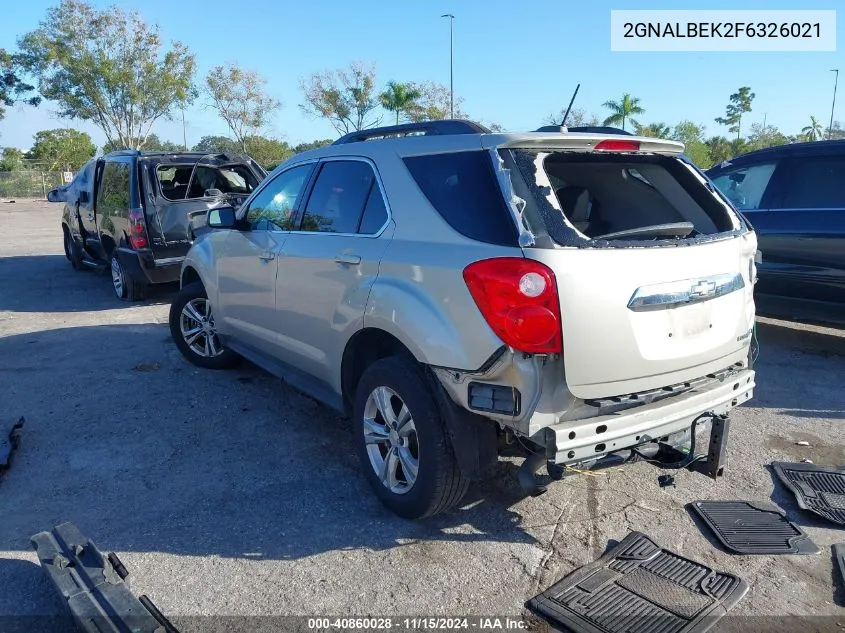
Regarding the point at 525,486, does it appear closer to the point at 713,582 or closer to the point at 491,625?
the point at 491,625

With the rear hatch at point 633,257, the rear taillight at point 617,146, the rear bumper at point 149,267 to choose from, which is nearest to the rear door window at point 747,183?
the rear hatch at point 633,257

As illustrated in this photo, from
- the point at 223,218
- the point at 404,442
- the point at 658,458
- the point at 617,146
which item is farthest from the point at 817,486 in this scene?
the point at 223,218

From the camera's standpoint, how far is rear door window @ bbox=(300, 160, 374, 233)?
3.69 m

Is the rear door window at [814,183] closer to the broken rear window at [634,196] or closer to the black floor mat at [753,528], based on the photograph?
the broken rear window at [634,196]

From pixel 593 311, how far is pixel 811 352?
15.8 feet

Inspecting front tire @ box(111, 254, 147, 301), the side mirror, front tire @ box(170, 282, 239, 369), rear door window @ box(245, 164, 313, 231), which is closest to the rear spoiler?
rear door window @ box(245, 164, 313, 231)

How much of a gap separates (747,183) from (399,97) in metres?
35.8

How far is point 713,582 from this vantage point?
9.55 feet

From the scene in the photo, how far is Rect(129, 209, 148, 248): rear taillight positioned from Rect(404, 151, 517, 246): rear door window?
5761 mm

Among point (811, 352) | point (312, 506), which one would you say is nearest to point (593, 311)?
point (312, 506)

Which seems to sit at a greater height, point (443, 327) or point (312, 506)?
point (443, 327)

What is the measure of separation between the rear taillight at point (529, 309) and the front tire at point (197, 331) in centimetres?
352

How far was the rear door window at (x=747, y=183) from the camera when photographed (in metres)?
6.59

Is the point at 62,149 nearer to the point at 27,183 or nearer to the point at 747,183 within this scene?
the point at 27,183
